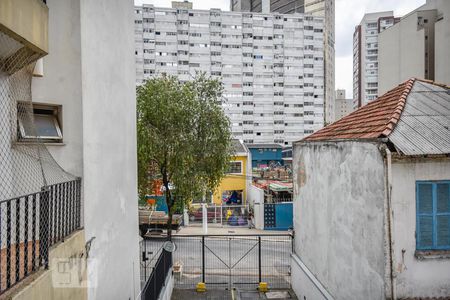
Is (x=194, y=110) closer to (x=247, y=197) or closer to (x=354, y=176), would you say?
(x=354, y=176)

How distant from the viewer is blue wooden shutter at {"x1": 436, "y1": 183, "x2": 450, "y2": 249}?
633 centimetres

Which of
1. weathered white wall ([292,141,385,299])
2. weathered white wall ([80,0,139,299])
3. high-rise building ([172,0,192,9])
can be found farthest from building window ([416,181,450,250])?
high-rise building ([172,0,192,9])

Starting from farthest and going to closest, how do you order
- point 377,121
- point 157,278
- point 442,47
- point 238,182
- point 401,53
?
point 401,53 < point 442,47 < point 238,182 < point 157,278 < point 377,121

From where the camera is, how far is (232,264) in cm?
1627

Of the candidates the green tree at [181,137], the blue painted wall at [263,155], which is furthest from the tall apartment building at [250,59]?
the green tree at [181,137]

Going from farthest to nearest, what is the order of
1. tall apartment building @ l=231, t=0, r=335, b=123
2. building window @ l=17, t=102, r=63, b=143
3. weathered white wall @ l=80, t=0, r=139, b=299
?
1. tall apartment building @ l=231, t=0, r=335, b=123
2. weathered white wall @ l=80, t=0, r=139, b=299
3. building window @ l=17, t=102, r=63, b=143

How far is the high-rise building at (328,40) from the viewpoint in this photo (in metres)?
92.9

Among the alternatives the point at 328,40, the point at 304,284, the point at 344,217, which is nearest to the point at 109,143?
the point at 344,217

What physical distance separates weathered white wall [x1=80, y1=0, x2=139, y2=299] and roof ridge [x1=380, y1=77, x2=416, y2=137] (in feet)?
17.4

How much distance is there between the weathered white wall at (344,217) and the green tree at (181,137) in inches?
159

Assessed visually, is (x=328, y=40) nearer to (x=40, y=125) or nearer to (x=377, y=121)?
(x=377, y=121)

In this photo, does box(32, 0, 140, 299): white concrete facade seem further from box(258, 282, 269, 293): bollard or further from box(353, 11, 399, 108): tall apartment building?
box(353, 11, 399, 108): tall apartment building

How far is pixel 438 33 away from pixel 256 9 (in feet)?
236

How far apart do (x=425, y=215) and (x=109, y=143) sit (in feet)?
20.3
